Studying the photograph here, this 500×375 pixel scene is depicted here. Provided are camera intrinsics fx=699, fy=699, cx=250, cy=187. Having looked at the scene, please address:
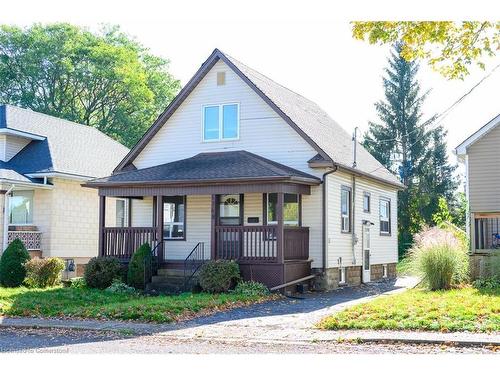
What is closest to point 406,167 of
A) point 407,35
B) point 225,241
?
point 225,241

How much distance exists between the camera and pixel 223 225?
64.6 ft

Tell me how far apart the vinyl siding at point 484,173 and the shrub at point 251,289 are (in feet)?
24.3

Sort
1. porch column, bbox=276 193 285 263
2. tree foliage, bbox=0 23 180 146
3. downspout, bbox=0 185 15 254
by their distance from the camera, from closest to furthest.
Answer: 1. porch column, bbox=276 193 285 263
2. downspout, bbox=0 185 15 254
3. tree foliage, bbox=0 23 180 146

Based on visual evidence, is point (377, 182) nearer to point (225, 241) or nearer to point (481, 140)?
point (481, 140)

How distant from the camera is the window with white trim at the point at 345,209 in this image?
21.2 meters

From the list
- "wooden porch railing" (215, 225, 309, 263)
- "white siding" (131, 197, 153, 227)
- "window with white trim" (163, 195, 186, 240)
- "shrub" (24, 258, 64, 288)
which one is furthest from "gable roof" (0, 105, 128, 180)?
"wooden porch railing" (215, 225, 309, 263)

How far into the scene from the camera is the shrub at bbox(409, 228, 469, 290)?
16734mm

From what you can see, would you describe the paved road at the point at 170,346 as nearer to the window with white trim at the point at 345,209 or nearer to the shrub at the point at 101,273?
the shrub at the point at 101,273

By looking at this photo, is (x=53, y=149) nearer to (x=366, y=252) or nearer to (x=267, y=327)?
(x=366, y=252)

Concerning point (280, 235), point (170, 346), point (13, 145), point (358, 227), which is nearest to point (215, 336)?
point (170, 346)

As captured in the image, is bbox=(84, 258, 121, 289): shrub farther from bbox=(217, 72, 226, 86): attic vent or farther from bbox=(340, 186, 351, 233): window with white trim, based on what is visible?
bbox=(340, 186, 351, 233): window with white trim

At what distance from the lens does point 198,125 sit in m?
21.7

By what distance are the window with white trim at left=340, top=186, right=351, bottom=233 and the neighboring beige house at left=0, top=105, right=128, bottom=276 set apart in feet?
30.3

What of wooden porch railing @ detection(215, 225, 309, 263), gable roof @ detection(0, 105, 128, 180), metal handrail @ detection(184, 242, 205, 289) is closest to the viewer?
wooden porch railing @ detection(215, 225, 309, 263)
